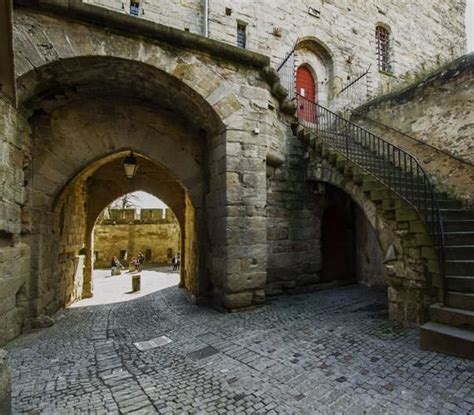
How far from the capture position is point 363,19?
35.1 feet

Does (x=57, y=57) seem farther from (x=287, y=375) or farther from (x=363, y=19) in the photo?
(x=363, y=19)

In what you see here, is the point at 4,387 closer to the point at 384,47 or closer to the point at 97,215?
the point at 97,215

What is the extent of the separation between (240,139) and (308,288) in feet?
11.7

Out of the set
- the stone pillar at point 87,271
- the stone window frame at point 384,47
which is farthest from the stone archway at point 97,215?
the stone window frame at point 384,47

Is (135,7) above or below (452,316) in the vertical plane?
above

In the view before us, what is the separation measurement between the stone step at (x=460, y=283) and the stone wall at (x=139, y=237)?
43.6 ft

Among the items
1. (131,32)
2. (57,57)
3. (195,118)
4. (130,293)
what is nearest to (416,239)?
(195,118)

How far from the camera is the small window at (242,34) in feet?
27.4

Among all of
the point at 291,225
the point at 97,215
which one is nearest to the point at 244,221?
the point at 291,225

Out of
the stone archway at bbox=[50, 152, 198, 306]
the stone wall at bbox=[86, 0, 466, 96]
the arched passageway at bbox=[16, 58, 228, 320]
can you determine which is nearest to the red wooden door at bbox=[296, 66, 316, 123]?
the stone wall at bbox=[86, 0, 466, 96]

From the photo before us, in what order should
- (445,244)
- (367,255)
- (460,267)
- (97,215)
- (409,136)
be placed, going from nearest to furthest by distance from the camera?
(460,267) < (445,244) < (409,136) < (367,255) < (97,215)

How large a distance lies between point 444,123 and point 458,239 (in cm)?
308

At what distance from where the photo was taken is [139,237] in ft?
52.5

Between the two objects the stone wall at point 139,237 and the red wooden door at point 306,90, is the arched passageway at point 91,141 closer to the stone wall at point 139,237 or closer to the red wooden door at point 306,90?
the red wooden door at point 306,90
